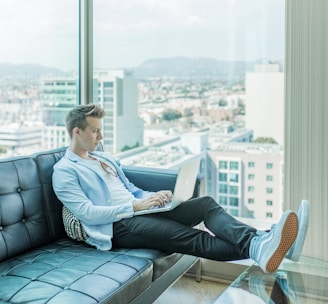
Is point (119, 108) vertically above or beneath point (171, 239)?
above

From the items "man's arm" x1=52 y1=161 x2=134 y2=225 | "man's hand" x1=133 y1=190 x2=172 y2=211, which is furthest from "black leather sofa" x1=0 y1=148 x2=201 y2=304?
"man's hand" x1=133 y1=190 x2=172 y2=211

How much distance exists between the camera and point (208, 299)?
2.87 metres

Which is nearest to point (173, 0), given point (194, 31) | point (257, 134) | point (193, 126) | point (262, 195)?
point (194, 31)

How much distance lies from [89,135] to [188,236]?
0.80 metres

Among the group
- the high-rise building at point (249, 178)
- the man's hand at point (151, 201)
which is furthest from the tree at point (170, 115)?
the man's hand at point (151, 201)

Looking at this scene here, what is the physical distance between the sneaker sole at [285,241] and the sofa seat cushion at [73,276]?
22.8 inches

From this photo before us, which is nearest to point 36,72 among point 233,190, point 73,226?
point 73,226

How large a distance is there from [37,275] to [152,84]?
177 centimetres

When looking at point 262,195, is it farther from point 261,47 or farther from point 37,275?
point 37,275

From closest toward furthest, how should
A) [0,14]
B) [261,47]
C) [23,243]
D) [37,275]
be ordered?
[37,275]
[23,243]
[0,14]
[261,47]

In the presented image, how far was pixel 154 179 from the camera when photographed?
2.91 metres

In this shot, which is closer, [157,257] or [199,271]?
[157,257]

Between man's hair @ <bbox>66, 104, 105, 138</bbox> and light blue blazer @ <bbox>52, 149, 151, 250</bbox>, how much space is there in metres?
0.17

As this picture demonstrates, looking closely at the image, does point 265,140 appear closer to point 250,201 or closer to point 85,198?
point 250,201
